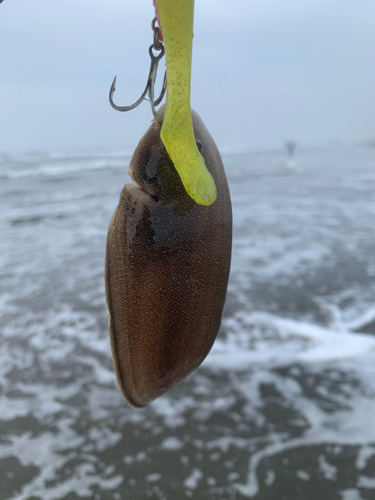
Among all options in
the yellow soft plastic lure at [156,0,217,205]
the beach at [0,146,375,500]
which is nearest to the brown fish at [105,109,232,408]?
the yellow soft plastic lure at [156,0,217,205]

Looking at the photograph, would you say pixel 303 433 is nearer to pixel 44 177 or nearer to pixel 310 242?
pixel 310 242

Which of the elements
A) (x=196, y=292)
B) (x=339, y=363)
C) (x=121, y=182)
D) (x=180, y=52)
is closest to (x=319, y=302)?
(x=339, y=363)

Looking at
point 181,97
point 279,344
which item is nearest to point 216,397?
point 279,344

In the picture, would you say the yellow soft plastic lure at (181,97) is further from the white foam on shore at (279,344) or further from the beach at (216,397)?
the white foam on shore at (279,344)

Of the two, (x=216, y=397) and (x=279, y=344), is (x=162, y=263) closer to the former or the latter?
(x=216, y=397)

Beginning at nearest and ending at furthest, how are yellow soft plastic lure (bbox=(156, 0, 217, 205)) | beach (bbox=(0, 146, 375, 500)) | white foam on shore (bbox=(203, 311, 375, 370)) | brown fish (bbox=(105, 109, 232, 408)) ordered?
yellow soft plastic lure (bbox=(156, 0, 217, 205)) < brown fish (bbox=(105, 109, 232, 408)) < beach (bbox=(0, 146, 375, 500)) < white foam on shore (bbox=(203, 311, 375, 370))

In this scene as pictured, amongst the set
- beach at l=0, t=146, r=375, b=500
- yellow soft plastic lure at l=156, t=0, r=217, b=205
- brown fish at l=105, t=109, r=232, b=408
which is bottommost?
beach at l=0, t=146, r=375, b=500

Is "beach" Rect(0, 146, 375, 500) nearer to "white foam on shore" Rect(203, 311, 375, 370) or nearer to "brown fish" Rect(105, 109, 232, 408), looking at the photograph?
"white foam on shore" Rect(203, 311, 375, 370)
